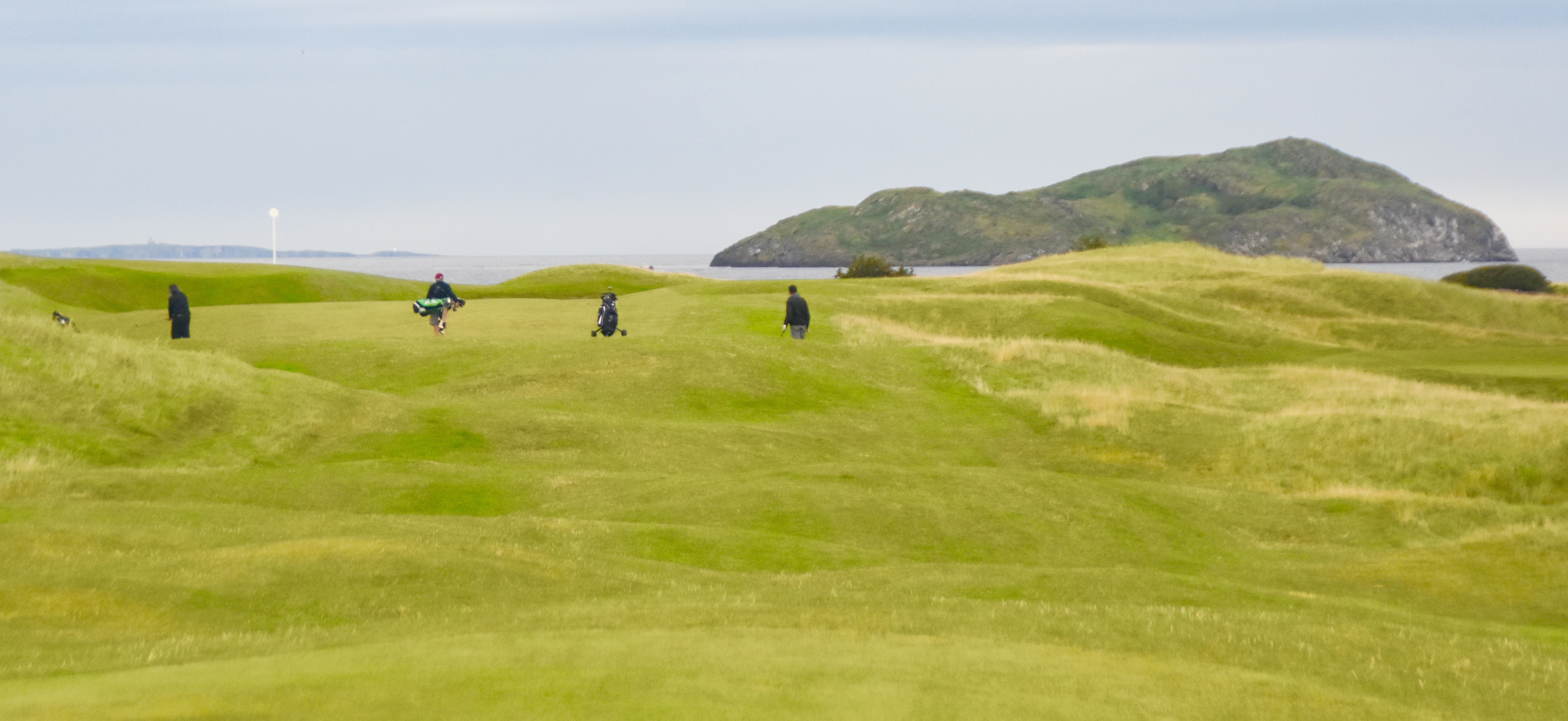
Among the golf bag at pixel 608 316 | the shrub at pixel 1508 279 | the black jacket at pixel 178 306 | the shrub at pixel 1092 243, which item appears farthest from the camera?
the shrub at pixel 1092 243

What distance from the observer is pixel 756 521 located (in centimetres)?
2552

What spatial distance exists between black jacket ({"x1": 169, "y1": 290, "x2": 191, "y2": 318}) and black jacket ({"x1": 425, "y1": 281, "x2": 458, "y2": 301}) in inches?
353

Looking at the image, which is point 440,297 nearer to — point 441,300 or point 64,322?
point 441,300

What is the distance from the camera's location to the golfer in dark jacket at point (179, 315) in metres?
46.5

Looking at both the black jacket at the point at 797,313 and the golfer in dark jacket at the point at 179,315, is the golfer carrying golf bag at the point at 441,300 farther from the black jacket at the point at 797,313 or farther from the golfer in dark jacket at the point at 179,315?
the black jacket at the point at 797,313

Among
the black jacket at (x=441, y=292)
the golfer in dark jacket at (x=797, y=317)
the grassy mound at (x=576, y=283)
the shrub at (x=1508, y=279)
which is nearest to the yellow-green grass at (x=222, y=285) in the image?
the grassy mound at (x=576, y=283)

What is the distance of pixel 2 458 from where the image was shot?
2573 cm

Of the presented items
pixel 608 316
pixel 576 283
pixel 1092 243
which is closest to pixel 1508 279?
pixel 1092 243

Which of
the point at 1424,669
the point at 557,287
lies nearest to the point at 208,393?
the point at 1424,669

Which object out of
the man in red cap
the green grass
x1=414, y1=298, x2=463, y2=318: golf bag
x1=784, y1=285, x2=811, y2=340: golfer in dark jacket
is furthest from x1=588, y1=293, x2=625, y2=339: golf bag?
x1=784, y1=285, x2=811, y2=340: golfer in dark jacket

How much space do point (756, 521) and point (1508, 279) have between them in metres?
129

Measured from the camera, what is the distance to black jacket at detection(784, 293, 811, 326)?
50812 mm

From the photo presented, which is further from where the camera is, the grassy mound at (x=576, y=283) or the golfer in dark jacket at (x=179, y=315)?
the grassy mound at (x=576, y=283)

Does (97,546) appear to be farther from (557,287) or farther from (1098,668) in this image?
(557,287)
